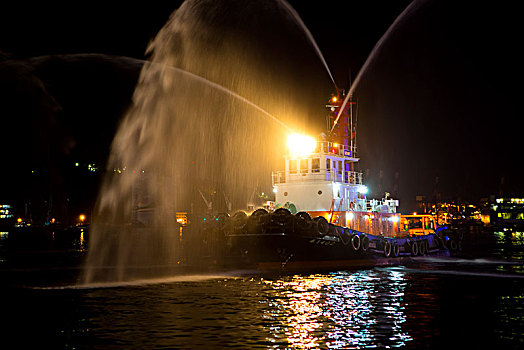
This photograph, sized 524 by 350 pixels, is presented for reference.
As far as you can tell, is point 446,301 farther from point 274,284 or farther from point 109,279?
point 109,279

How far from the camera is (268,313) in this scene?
17.4m

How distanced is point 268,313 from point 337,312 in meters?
2.46

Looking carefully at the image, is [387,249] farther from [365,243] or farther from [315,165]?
[315,165]

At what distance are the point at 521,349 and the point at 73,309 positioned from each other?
14855 mm

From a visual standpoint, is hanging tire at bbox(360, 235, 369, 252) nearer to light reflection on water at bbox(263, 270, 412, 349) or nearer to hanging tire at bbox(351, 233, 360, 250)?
hanging tire at bbox(351, 233, 360, 250)

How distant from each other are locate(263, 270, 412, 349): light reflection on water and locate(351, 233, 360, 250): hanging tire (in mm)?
5649

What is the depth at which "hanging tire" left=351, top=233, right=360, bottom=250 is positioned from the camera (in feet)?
109

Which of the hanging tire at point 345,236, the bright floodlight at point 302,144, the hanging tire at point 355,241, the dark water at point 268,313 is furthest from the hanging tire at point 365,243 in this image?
the bright floodlight at point 302,144

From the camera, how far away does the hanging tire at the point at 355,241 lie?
3328cm

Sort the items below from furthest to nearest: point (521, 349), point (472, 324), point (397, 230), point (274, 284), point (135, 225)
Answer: point (135, 225), point (397, 230), point (274, 284), point (472, 324), point (521, 349)

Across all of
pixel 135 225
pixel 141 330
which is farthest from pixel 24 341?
pixel 135 225

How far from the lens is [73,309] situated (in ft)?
60.5

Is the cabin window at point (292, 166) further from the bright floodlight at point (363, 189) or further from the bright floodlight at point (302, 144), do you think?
the bright floodlight at point (363, 189)

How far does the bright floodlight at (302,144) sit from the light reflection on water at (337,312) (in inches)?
457
